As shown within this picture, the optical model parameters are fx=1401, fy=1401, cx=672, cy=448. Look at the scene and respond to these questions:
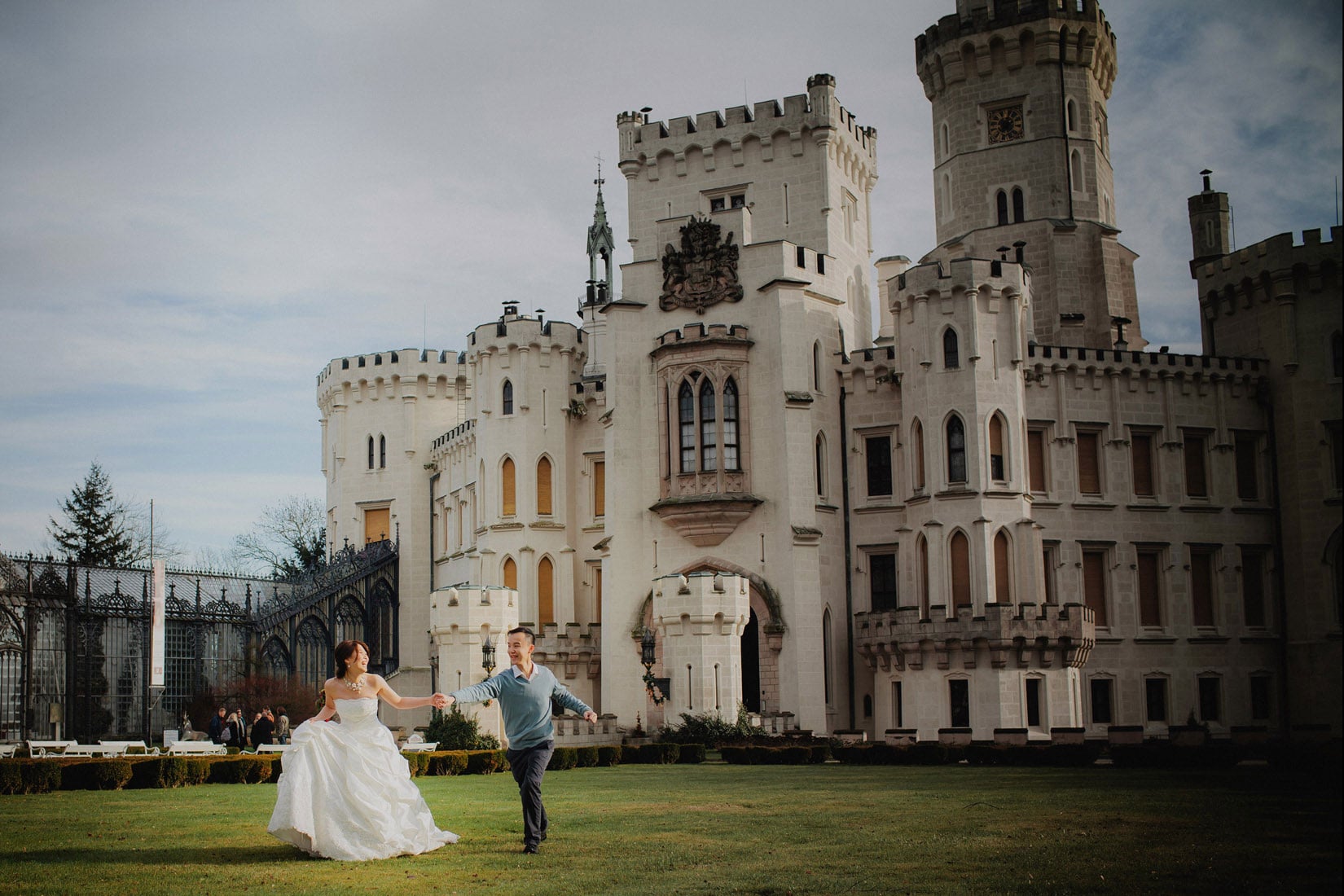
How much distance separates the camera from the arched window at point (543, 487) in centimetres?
4919

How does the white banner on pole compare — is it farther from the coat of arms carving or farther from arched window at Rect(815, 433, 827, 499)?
arched window at Rect(815, 433, 827, 499)

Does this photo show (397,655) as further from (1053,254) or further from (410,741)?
(1053,254)

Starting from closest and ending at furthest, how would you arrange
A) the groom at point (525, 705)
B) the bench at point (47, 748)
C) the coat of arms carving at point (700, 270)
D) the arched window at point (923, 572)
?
the groom at point (525, 705) < the bench at point (47, 748) < the arched window at point (923, 572) < the coat of arms carving at point (700, 270)

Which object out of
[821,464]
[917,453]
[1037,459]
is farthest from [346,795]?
[1037,459]

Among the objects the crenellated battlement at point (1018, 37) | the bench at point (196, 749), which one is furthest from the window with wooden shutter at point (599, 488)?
the bench at point (196, 749)

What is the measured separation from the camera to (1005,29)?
49.2 m

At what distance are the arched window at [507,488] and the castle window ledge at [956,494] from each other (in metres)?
15.8

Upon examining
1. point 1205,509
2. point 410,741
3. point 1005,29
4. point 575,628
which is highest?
point 1005,29

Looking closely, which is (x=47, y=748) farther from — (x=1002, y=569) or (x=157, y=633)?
(x=1002, y=569)

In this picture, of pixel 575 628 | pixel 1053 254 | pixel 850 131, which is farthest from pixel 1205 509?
pixel 575 628

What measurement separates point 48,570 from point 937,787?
3052 centimetres

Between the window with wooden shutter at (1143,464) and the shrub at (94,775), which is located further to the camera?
the window with wooden shutter at (1143,464)

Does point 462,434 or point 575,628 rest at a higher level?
point 462,434

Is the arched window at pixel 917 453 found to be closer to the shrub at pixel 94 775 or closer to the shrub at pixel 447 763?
the shrub at pixel 447 763
